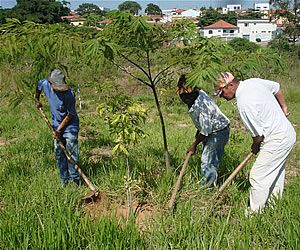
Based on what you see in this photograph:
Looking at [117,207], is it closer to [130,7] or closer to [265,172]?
[265,172]

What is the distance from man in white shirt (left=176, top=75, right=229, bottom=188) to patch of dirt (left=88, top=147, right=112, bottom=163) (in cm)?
→ 203

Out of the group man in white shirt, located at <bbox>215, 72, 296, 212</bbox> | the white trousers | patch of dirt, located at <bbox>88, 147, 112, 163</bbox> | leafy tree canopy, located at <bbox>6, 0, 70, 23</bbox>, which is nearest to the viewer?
man in white shirt, located at <bbox>215, 72, 296, 212</bbox>

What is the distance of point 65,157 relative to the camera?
460 cm

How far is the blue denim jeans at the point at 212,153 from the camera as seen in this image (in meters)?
4.07

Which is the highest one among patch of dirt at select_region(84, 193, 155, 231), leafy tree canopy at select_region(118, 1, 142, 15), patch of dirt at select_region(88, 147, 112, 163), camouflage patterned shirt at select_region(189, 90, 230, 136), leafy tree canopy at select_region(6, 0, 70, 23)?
leafy tree canopy at select_region(6, 0, 70, 23)

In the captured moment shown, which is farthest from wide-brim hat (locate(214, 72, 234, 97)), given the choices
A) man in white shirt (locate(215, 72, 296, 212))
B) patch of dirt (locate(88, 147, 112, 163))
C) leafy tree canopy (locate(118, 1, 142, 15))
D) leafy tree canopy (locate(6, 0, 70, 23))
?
leafy tree canopy (locate(6, 0, 70, 23))

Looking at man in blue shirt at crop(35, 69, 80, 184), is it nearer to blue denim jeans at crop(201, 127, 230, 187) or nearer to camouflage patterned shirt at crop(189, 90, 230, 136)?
camouflage patterned shirt at crop(189, 90, 230, 136)

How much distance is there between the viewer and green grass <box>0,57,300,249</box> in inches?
116

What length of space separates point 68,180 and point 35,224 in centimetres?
149

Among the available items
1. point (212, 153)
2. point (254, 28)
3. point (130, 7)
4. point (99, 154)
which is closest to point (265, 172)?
point (212, 153)

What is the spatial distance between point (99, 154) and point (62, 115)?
1.82m

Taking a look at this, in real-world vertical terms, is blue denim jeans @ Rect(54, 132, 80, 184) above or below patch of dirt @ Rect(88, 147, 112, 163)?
above

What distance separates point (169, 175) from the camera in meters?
4.34

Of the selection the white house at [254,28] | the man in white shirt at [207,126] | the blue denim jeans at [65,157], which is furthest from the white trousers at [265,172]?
the white house at [254,28]
